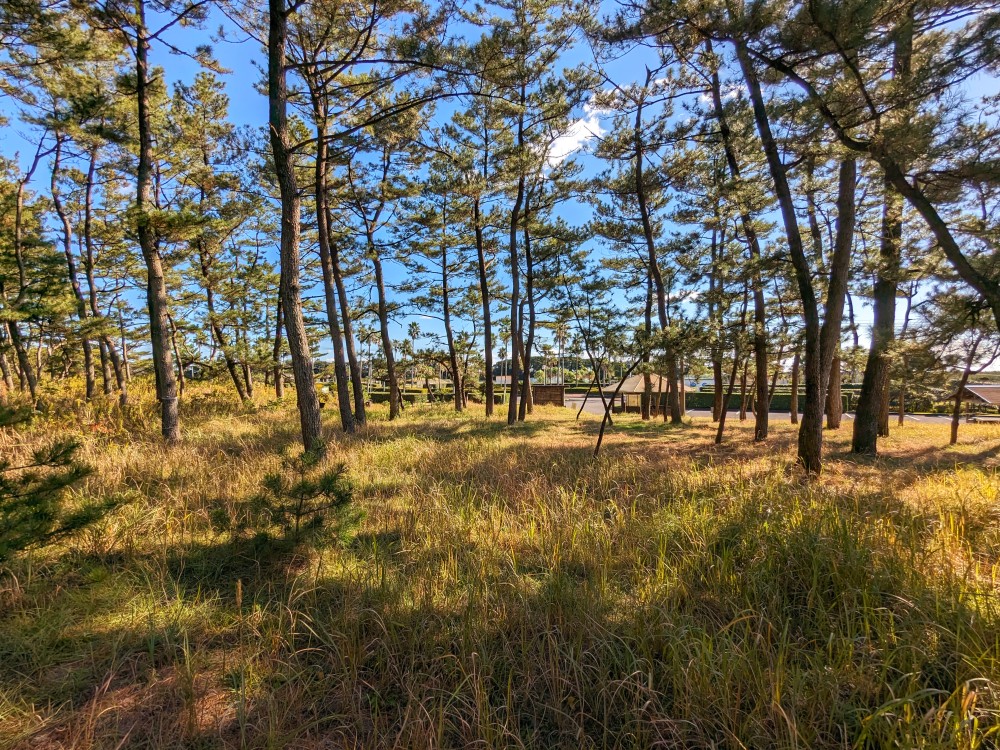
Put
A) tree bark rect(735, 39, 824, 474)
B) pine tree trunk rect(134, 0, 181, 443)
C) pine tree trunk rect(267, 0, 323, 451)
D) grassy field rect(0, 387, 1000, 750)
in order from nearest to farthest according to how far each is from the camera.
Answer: grassy field rect(0, 387, 1000, 750)
pine tree trunk rect(267, 0, 323, 451)
tree bark rect(735, 39, 824, 474)
pine tree trunk rect(134, 0, 181, 443)

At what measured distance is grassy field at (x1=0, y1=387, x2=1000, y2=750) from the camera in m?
1.48

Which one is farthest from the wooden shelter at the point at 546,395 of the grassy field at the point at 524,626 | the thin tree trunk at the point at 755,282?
the grassy field at the point at 524,626

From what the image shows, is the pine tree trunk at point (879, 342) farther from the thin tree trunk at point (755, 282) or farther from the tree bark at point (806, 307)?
the tree bark at point (806, 307)

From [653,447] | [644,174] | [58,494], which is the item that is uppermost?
[644,174]

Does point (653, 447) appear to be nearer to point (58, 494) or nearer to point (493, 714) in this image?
point (493, 714)

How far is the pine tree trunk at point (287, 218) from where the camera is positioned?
15.9 ft

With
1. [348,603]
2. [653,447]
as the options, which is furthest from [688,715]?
[653,447]

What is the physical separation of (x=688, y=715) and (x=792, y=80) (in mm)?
7006

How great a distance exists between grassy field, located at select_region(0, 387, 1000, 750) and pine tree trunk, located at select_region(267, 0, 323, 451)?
5.42ft

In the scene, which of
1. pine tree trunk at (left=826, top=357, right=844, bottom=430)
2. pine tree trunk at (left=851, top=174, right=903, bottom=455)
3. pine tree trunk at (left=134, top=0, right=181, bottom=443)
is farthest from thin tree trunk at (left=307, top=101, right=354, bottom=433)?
pine tree trunk at (left=826, top=357, right=844, bottom=430)

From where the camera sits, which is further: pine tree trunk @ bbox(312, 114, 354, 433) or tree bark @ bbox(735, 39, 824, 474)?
pine tree trunk @ bbox(312, 114, 354, 433)

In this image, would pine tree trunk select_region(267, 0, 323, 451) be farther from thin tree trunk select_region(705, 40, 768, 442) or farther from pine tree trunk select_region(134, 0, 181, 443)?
thin tree trunk select_region(705, 40, 768, 442)

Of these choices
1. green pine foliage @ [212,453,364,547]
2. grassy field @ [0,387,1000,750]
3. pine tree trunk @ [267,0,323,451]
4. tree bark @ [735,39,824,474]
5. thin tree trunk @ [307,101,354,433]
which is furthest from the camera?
thin tree trunk @ [307,101,354,433]

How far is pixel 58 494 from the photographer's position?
2172 mm
